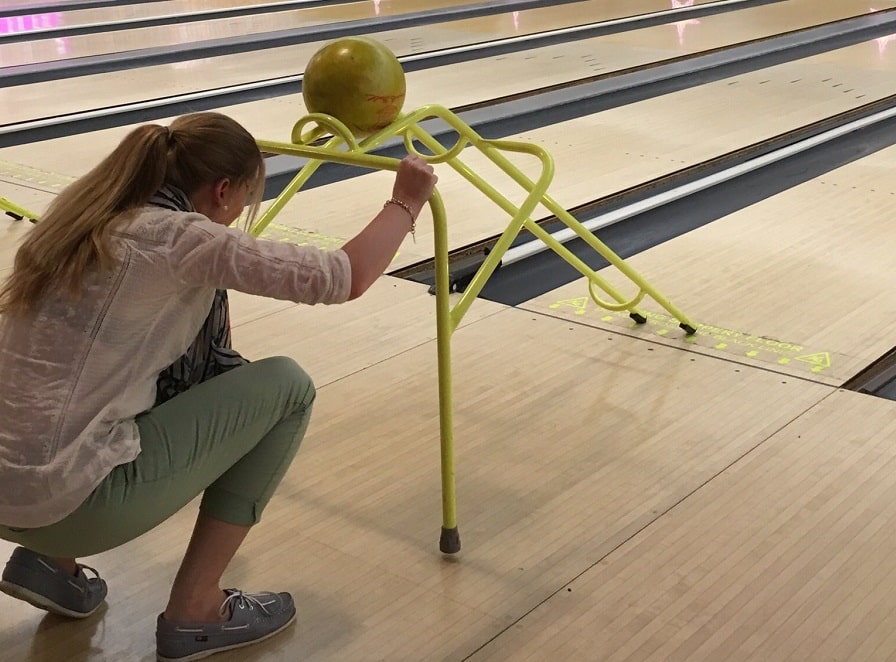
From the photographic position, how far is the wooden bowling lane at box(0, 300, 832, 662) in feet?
6.15

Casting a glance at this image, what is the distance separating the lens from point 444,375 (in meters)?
2.02

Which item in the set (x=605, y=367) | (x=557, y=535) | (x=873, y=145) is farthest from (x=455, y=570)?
(x=873, y=145)

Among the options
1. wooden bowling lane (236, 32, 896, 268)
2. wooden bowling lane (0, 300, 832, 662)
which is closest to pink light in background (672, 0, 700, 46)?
wooden bowling lane (236, 32, 896, 268)

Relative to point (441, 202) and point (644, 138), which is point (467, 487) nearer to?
point (441, 202)

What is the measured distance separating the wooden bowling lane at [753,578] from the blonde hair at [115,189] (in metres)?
0.82

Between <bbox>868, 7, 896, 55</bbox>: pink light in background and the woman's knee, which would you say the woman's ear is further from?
<bbox>868, 7, 896, 55</bbox>: pink light in background

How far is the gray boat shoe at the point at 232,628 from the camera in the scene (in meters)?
1.75

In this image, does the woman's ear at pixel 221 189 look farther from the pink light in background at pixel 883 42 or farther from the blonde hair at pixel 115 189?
the pink light in background at pixel 883 42

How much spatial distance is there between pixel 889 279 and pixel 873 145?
1.89 meters

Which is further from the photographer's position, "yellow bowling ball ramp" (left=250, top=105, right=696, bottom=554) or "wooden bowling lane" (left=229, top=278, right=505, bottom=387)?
"wooden bowling lane" (left=229, top=278, right=505, bottom=387)

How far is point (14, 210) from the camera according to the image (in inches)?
154

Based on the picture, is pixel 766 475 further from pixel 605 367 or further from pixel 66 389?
pixel 66 389

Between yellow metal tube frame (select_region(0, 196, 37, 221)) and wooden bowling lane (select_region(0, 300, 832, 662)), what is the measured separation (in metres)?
1.27

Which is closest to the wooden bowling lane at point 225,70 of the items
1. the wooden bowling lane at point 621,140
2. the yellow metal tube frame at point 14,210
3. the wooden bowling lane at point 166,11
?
the wooden bowling lane at point 621,140
